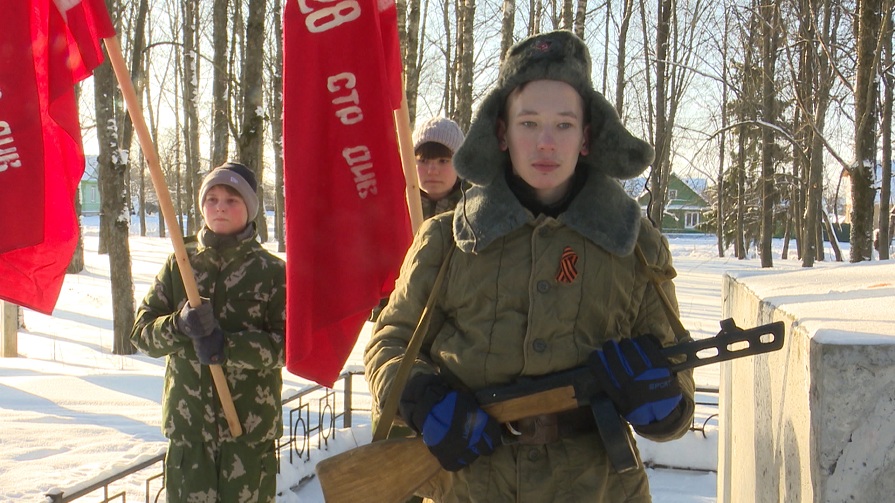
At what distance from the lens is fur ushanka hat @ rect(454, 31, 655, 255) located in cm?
163

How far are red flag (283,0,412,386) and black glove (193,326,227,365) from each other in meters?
0.39

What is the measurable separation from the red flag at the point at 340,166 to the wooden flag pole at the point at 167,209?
0.35m

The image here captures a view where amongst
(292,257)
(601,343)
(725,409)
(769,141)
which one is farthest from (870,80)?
(769,141)

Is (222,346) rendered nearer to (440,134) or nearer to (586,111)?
(440,134)

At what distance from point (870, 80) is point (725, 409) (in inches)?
301

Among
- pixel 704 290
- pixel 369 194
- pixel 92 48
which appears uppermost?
pixel 92 48

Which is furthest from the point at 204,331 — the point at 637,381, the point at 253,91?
the point at 253,91

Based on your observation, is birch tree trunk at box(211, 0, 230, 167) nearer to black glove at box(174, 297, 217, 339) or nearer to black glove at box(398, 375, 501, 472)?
black glove at box(174, 297, 217, 339)

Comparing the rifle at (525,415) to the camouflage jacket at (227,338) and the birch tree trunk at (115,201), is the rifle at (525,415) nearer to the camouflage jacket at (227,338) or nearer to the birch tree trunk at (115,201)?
the camouflage jacket at (227,338)

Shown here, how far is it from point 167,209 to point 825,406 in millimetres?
2636

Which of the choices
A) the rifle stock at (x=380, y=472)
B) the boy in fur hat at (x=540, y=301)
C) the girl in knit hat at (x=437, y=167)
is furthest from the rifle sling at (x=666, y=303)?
the girl in knit hat at (x=437, y=167)

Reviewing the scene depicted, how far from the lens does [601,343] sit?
164 centimetres

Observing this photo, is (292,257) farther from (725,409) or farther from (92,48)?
(725,409)

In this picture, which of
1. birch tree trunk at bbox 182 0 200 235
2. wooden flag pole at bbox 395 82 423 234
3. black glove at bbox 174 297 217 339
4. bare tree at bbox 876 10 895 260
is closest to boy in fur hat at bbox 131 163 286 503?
black glove at bbox 174 297 217 339
